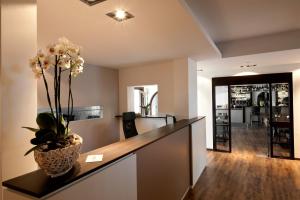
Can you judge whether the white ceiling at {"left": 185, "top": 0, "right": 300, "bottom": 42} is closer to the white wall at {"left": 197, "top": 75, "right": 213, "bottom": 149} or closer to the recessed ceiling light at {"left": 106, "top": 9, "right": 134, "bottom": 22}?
the recessed ceiling light at {"left": 106, "top": 9, "right": 134, "bottom": 22}

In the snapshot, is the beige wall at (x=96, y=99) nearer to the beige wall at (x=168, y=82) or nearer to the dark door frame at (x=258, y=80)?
the beige wall at (x=168, y=82)

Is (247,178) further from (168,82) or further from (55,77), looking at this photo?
(55,77)

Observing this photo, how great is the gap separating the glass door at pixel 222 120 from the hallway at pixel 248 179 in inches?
25.7

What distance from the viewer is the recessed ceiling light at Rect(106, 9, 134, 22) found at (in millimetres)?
1726

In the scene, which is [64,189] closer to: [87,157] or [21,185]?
[21,185]

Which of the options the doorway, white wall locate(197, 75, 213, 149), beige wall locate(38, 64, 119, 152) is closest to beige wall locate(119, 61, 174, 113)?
beige wall locate(38, 64, 119, 152)

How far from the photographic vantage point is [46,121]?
0.99 m

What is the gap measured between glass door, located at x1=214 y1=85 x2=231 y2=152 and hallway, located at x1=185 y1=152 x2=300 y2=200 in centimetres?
65

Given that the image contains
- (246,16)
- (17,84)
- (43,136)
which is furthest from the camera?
(246,16)

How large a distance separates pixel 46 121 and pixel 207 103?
4.98m

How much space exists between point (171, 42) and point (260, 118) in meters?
3.93

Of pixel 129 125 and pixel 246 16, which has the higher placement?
pixel 246 16

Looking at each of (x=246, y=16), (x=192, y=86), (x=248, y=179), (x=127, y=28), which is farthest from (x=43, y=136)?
(x=248, y=179)

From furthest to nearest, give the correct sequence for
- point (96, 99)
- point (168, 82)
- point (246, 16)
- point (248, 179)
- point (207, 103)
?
1. point (207, 103)
2. point (96, 99)
3. point (168, 82)
4. point (248, 179)
5. point (246, 16)
